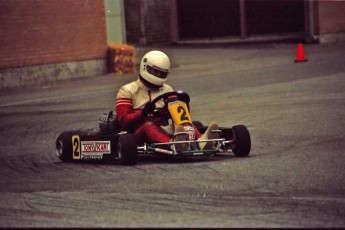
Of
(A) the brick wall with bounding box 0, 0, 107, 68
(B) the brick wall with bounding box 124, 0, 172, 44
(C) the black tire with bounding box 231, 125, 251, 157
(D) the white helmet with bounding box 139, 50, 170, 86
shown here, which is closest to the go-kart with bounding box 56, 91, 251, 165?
(C) the black tire with bounding box 231, 125, 251, 157

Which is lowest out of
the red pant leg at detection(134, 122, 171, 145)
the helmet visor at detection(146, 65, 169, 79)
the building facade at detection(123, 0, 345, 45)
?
the building facade at detection(123, 0, 345, 45)

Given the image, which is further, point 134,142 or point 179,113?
point 179,113

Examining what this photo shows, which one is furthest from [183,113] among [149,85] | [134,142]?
[134,142]

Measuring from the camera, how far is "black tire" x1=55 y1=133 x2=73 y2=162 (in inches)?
439

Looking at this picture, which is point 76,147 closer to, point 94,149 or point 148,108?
point 94,149

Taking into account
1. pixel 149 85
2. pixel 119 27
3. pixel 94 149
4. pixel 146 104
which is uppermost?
pixel 149 85

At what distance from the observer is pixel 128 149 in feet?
33.8

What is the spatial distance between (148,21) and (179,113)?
24.1 metres

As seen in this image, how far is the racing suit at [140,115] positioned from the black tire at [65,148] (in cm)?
64

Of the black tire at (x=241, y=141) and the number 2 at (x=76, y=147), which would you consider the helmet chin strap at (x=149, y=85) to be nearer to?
the number 2 at (x=76, y=147)

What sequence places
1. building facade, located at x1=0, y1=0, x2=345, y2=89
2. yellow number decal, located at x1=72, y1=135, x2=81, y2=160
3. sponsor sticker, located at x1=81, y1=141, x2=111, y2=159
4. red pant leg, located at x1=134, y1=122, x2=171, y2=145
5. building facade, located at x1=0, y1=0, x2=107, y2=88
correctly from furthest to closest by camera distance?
1. building facade, located at x1=0, y1=0, x2=345, y2=89
2. building facade, located at x1=0, y1=0, x2=107, y2=88
3. yellow number decal, located at x1=72, y1=135, x2=81, y2=160
4. sponsor sticker, located at x1=81, y1=141, x2=111, y2=159
5. red pant leg, located at x1=134, y1=122, x2=171, y2=145

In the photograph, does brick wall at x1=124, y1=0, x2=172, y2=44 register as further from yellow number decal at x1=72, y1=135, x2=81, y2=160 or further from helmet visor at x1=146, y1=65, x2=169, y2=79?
yellow number decal at x1=72, y1=135, x2=81, y2=160

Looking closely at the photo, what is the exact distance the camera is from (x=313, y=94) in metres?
17.3

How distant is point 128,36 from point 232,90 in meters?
16.3
